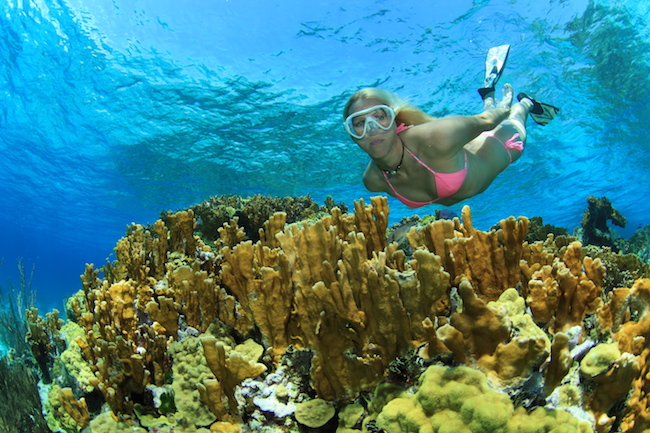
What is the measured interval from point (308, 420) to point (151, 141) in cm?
2318

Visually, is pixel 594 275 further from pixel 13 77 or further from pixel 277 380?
pixel 13 77

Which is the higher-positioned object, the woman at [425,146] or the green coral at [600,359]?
the woman at [425,146]

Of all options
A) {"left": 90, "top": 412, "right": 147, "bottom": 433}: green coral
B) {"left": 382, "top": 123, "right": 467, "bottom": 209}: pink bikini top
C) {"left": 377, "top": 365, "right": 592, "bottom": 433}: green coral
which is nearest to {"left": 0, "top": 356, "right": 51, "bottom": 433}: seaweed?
{"left": 90, "top": 412, "right": 147, "bottom": 433}: green coral

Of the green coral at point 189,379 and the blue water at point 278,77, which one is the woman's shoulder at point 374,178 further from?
the blue water at point 278,77

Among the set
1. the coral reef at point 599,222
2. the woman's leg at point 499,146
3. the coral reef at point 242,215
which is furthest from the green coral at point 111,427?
the coral reef at point 599,222

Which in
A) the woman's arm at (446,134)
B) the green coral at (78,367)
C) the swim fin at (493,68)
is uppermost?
the swim fin at (493,68)

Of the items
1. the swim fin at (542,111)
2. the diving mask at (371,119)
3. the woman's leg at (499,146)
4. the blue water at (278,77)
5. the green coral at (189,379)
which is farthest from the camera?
the blue water at (278,77)

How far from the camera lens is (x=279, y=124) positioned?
741 inches

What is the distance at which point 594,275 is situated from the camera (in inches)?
87.3

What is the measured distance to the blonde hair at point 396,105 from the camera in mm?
4176

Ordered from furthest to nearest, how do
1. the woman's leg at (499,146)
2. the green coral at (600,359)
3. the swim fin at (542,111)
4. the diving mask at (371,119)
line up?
the swim fin at (542,111) < the woman's leg at (499,146) < the diving mask at (371,119) < the green coral at (600,359)

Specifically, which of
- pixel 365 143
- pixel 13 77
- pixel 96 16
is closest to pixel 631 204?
pixel 365 143

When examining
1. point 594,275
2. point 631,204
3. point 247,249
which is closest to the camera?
point 594,275

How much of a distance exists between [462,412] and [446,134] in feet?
11.1
